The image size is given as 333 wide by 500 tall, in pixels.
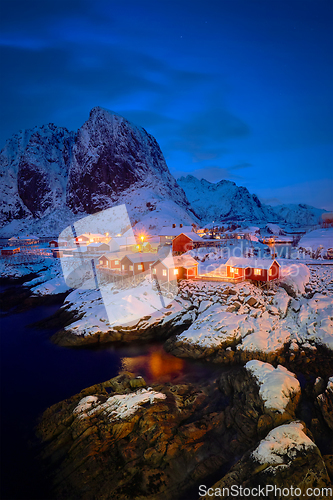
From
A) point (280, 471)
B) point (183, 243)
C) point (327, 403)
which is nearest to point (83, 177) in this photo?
point (183, 243)

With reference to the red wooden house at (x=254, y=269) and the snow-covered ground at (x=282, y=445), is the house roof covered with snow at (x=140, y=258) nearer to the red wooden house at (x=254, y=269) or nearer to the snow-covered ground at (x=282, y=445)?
the red wooden house at (x=254, y=269)

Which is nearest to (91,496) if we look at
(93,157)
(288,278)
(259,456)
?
(259,456)

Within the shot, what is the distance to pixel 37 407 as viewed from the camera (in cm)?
1722

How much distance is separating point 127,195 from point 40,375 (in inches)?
4516

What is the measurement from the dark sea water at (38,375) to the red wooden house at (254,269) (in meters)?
14.9

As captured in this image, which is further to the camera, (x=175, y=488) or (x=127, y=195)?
(x=127, y=195)

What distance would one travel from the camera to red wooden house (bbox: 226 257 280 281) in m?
30.8

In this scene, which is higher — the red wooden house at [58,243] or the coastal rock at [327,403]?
the red wooden house at [58,243]

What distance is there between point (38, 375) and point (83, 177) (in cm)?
13723

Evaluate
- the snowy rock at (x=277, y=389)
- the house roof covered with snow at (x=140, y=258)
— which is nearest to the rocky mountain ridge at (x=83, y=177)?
the house roof covered with snow at (x=140, y=258)

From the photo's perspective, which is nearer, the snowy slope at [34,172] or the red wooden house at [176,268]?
the red wooden house at [176,268]

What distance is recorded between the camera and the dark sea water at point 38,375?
12.7 m

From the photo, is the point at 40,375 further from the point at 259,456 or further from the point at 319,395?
the point at 319,395

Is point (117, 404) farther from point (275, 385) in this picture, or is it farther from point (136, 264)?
point (136, 264)
